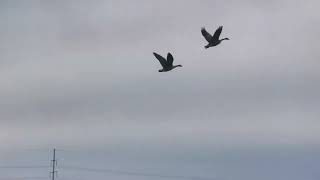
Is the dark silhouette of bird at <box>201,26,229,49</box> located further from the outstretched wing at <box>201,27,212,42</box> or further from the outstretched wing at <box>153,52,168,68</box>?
the outstretched wing at <box>153,52,168,68</box>

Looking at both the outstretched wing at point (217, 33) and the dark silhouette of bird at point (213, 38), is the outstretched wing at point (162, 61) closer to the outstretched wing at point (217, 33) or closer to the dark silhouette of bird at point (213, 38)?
the dark silhouette of bird at point (213, 38)

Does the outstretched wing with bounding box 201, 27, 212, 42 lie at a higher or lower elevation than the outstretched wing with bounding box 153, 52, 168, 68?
higher

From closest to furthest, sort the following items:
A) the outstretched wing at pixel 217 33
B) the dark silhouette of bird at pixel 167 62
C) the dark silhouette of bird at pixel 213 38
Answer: the dark silhouette of bird at pixel 213 38, the outstretched wing at pixel 217 33, the dark silhouette of bird at pixel 167 62

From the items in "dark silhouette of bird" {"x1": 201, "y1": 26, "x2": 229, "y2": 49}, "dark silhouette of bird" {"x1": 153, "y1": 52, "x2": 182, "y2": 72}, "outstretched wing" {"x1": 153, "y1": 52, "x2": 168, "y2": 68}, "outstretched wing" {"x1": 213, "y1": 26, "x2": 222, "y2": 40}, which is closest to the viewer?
"dark silhouette of bird" {"x1": 201, "y1": 26, "x2": 229, "y2": 49}

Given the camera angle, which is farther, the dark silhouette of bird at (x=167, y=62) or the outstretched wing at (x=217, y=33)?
the dark silhouette of bird at (x=167, y=62)

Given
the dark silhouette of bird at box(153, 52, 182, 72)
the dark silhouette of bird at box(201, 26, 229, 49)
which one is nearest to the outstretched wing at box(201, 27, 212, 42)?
the dark silhouette of bird at box(201, 26, 229, 49)

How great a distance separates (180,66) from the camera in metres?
32.7

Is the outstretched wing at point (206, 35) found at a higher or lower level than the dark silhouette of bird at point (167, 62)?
higher

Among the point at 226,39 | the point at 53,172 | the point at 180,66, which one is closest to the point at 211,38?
the point at 226,39

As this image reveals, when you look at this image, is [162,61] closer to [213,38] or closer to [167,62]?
[167,62]

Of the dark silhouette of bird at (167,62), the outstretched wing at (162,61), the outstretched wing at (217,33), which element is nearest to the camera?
the outstretched wing at (217,33)

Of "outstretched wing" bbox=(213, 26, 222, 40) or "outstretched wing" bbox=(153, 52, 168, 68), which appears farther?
"outstretched wing" bbox=(153, 52, 168, 68)

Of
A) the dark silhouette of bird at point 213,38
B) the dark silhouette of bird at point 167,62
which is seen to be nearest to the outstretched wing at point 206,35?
the dark silhouette of bird at point 213,38

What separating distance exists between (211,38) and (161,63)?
14.5 ft
